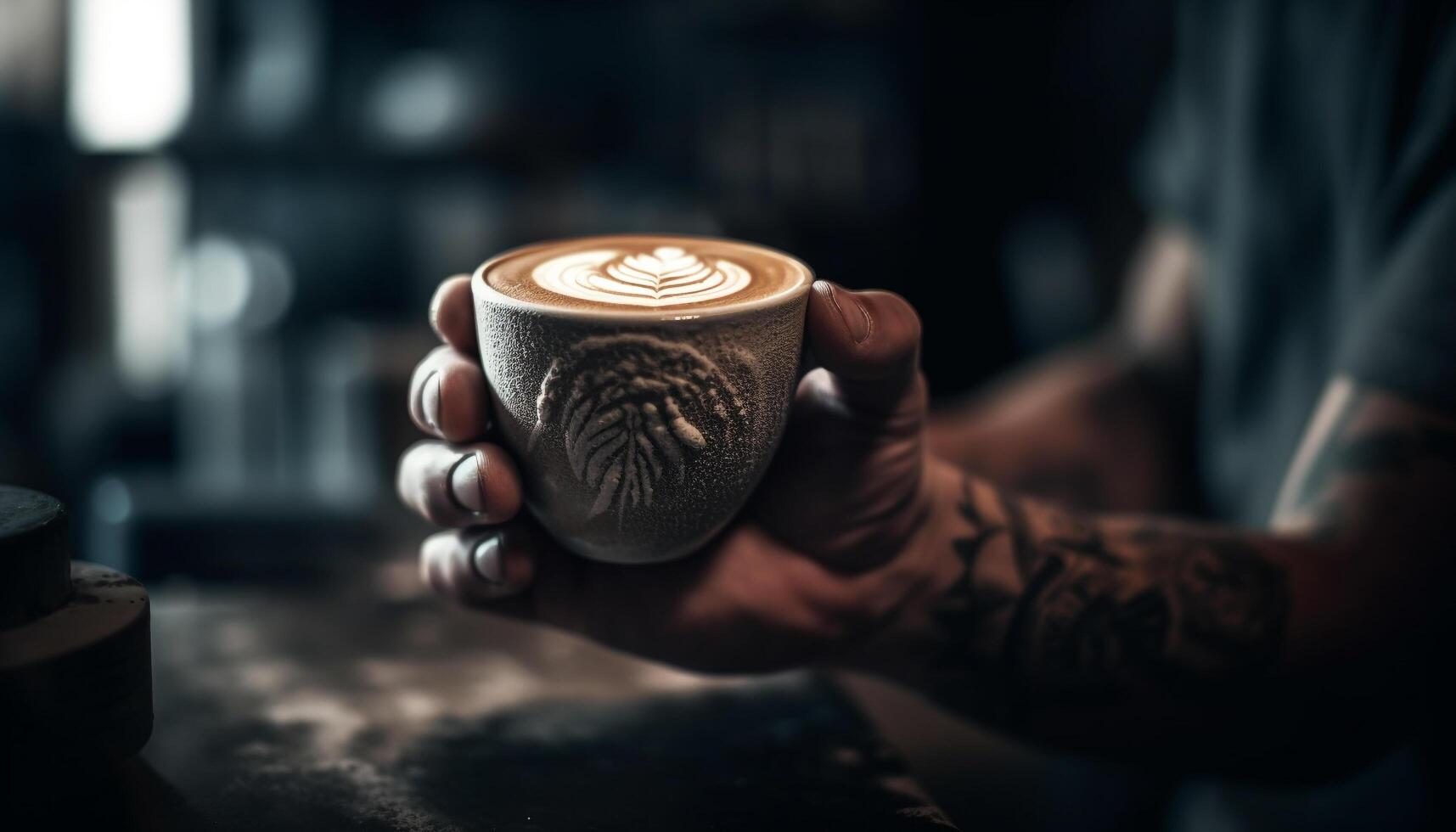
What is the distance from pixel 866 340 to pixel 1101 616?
0.38m

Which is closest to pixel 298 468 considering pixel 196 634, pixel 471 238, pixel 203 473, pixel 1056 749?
pixel 203 473

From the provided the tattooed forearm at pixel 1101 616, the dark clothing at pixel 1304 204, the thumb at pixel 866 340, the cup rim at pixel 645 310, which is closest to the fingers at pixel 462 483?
the cup rim at pixel 645 310

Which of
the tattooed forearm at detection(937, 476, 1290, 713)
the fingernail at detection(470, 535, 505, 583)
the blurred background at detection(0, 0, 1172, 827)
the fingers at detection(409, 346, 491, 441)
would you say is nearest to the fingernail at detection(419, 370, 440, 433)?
the fingers at detection(409, 346, 491, 441)

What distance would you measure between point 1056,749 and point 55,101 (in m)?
2.64

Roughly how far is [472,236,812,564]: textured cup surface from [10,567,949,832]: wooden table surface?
15 centimetres

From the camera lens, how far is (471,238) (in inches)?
103

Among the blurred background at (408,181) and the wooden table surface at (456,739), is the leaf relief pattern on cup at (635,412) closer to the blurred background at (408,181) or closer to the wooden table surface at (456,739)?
the wooden table surface at (456,739)

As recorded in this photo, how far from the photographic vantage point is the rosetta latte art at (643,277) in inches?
29.1

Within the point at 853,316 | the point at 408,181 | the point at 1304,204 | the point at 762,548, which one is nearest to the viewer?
the point at 853,316

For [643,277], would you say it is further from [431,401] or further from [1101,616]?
[1101,616]

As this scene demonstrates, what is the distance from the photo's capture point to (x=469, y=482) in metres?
A: 0.78

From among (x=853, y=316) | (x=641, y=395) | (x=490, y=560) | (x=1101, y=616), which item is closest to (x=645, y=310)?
(x=641, y=395)

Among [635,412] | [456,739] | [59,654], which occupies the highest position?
[635,412]

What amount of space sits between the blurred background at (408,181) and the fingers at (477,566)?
114 centimetres
